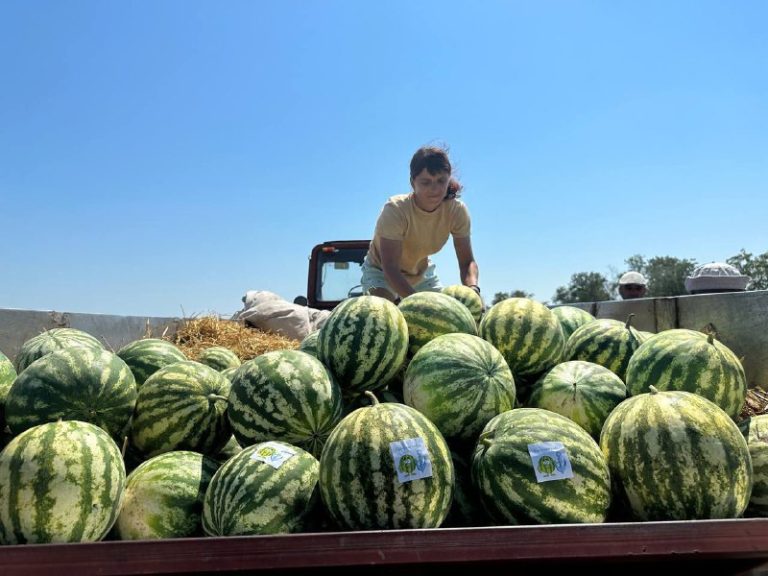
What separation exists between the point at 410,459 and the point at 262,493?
0.47 m

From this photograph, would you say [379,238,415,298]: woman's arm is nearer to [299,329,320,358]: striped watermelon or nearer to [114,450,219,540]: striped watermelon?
[299,329,320,358]: striped watermelon

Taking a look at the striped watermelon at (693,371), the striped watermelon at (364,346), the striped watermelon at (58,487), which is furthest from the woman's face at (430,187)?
the striped watermelon at (58,487)

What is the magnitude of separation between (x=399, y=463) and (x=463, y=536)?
1.10 ft

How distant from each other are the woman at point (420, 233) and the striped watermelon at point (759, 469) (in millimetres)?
2672

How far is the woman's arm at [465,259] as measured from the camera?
17.6 ft

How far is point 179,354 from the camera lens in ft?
10.2

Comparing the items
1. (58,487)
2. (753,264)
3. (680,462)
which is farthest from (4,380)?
(753,264)

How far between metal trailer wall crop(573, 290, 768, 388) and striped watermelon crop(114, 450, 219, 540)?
9.52 ft

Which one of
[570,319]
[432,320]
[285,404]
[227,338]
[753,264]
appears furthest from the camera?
[753,264]

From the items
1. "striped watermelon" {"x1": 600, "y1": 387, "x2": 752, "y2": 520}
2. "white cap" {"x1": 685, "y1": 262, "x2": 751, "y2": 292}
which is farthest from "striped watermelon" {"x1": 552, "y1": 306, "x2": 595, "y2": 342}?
"white cap" {"x1": 685, "y1": 262, "x2": 751, "y2": 292}

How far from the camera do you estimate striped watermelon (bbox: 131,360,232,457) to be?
245 cm

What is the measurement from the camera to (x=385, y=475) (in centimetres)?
184

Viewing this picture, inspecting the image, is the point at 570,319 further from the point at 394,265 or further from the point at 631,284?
the point at 631,284

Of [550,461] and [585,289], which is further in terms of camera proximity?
[585,289]
